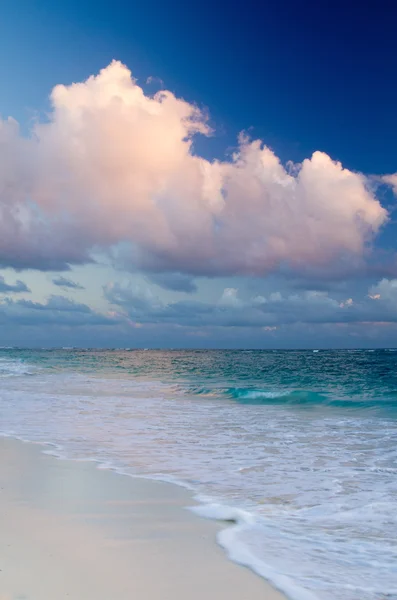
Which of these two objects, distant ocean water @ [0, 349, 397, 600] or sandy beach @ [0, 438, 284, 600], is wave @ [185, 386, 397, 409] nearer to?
distant ocean water @ [0, 349, 397, 600]

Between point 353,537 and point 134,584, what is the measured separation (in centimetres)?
253

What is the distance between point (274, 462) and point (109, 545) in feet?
15.7

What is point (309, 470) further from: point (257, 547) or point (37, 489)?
point (37, 489)

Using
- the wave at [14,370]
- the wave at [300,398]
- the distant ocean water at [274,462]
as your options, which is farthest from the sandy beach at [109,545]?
the wave at [14,370]

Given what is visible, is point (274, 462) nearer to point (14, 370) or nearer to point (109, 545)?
point (109, 545)

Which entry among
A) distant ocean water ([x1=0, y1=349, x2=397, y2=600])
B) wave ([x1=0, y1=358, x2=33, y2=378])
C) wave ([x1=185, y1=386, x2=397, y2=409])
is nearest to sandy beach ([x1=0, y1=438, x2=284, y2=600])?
distant ocean water ([x1=0, y1=349, x2=397, y2=600])

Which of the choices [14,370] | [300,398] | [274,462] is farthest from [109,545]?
[14,370]

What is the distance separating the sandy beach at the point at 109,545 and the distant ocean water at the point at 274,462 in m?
0.35

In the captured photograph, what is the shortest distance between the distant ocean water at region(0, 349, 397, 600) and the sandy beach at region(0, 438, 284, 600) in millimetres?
354

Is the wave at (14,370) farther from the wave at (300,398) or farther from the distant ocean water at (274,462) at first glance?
the wave at (300,398)

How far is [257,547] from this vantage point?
16.1 feet

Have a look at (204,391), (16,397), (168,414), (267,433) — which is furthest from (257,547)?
(204,391)

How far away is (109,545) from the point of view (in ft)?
15.7

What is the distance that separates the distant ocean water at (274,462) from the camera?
466cm
